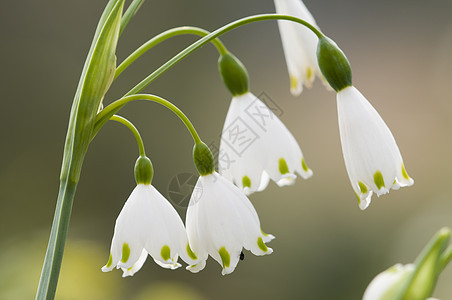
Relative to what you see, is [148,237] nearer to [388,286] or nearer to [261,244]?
[261,244]

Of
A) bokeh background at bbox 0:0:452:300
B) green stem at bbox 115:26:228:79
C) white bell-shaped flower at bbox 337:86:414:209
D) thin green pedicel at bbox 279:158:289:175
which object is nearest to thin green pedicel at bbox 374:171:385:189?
white bell-shaped flower at bbox 337:86:414:209

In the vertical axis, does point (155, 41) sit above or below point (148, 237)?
above

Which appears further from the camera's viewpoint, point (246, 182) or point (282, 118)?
point (282, 118)

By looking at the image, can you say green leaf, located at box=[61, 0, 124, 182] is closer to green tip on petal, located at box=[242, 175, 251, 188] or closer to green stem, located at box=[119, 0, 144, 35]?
green stem, located at box=[119, 0, 144, 35]

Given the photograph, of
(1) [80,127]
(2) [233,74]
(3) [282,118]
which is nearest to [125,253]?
(1) [80,127]

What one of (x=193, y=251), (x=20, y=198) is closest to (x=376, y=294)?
(x=193, y=251)

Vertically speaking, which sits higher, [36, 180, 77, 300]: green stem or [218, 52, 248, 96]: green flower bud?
[218, 52, 248, 96]: green flower bud

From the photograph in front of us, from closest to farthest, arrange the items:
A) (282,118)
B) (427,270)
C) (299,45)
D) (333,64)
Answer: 1. (427,270)
2. (333,64)
3. (299,45)
4. (282,118)

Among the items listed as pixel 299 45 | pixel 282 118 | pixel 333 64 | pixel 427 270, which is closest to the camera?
pixel 427 270
